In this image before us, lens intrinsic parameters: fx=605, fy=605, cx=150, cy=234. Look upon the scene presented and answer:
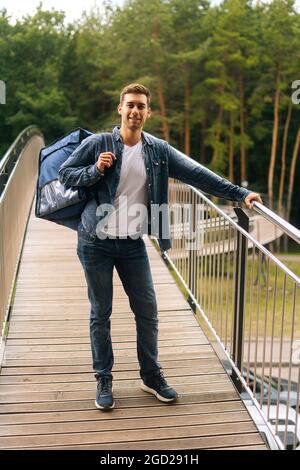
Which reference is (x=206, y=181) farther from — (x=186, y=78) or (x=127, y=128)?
(x=186, y=78)

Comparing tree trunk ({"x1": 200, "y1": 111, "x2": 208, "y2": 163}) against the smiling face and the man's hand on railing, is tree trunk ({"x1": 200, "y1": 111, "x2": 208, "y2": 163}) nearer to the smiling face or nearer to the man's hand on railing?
the man's hand on railing

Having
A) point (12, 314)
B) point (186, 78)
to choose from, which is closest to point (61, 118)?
point (186, 78)

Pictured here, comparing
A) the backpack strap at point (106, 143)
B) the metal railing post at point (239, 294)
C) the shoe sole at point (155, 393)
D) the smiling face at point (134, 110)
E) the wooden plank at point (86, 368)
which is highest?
the smiling face at point (134, 110)

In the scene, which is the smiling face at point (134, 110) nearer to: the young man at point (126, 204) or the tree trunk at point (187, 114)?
the young man at point (126, 204)

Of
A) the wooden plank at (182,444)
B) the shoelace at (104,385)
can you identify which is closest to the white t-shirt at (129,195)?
the shoelace at (104,385)

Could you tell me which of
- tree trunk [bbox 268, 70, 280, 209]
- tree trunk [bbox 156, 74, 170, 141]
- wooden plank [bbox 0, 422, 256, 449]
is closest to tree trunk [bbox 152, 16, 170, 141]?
tree trunk [bbox 156, 74, 170, 141]

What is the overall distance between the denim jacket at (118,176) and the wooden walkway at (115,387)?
92 cm

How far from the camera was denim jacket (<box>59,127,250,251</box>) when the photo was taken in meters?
2.93

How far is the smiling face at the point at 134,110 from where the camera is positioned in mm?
2904

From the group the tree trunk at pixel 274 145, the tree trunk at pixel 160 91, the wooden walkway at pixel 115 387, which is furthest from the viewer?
the tree trunk at pixel 274 145

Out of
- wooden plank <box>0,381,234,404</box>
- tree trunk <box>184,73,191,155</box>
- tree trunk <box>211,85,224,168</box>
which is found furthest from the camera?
tree trunk <box>211,85,224,168</box>

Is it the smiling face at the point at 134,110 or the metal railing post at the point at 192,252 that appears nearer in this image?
the smiling face at the point at 134,110

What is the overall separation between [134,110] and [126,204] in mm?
459

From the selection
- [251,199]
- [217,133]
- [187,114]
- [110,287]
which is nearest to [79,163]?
[110,287]
